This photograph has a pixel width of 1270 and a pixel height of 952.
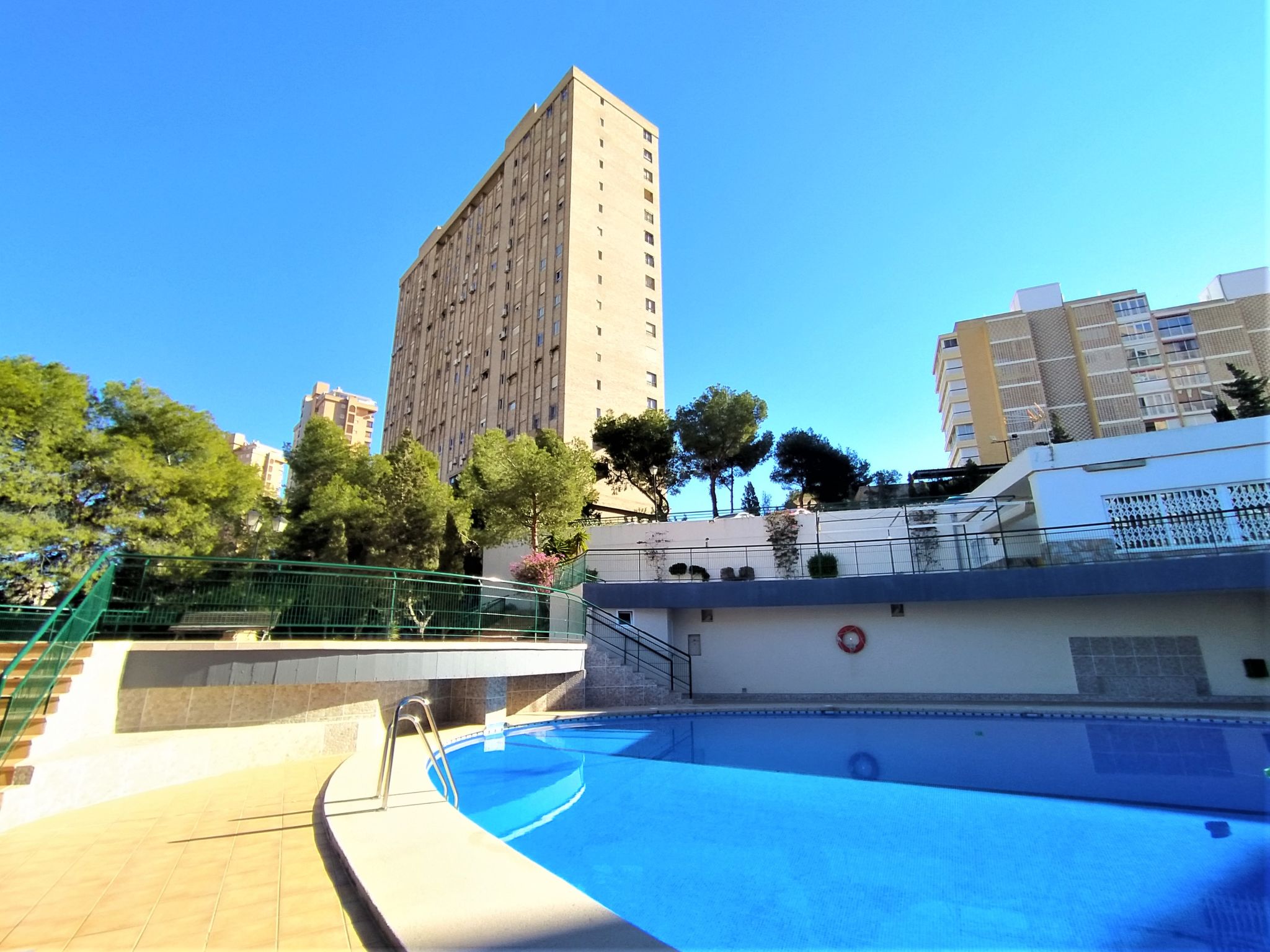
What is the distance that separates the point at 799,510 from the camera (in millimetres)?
21203

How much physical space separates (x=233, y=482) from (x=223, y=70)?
9.80 metres

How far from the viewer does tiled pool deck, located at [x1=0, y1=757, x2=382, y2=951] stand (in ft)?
9.55

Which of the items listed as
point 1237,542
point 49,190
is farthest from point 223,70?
point 1237,542

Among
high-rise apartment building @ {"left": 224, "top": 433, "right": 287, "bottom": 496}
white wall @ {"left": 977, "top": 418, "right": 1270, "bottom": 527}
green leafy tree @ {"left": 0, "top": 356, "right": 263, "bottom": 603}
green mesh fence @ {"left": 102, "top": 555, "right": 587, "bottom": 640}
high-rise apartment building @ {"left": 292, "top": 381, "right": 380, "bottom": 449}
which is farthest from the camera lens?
high-rise apartment building @ {"left": 292, "top": 381, "right": 380, "bottom": 449}

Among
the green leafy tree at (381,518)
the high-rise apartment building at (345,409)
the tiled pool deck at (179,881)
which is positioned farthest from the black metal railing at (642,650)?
the high-rise apartment building at (345,409)

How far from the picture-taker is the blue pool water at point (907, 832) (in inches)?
165

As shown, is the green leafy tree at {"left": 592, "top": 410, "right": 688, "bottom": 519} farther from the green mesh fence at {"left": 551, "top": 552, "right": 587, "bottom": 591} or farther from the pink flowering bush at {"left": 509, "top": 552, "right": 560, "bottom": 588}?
the pink flowering bush at {"left": 509, "top": 552, "right": 560, "bottom": 588}

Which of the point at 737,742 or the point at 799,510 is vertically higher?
the point at 799,510

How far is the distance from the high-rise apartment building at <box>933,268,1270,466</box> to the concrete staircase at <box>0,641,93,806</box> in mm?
57421

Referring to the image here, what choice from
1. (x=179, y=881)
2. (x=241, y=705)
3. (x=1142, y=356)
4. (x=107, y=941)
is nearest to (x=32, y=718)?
(x=241, y=705)

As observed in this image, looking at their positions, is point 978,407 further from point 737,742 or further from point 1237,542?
point 737,742

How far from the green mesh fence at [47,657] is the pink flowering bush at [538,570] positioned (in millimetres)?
10290

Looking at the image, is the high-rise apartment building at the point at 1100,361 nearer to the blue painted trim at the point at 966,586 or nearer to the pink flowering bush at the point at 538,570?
the blue painted trim at the point at 966,586

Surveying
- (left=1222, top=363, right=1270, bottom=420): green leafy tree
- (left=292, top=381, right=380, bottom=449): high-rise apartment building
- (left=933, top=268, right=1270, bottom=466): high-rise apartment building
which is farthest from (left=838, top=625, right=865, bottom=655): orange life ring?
(left=292, top=381, right=380, bottom=449): high-rise apartment building
